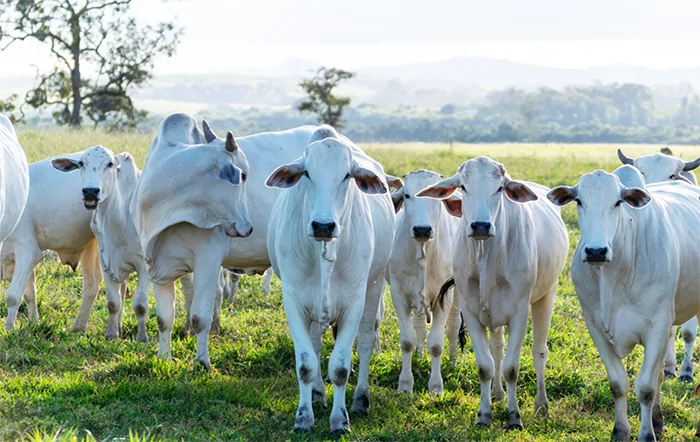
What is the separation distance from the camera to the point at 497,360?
7.55m

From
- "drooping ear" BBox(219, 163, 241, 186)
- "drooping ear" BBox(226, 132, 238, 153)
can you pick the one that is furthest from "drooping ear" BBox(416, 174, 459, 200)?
"drooping ear" BBox(226, 132, 238, 153)

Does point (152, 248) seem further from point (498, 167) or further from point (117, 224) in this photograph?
point (498, 167)

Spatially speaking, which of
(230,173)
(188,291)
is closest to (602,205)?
(230,173)

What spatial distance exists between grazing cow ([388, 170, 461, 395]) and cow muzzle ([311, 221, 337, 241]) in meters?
1.61

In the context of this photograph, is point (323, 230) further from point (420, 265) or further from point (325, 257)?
point (420, 265)

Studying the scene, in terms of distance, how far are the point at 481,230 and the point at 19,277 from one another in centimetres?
493

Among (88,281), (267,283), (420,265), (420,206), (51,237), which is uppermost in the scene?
(420,206)

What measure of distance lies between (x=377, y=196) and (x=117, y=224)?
9.98 ft

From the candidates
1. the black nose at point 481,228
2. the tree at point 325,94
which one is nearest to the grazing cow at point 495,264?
the black nose at point 481,228

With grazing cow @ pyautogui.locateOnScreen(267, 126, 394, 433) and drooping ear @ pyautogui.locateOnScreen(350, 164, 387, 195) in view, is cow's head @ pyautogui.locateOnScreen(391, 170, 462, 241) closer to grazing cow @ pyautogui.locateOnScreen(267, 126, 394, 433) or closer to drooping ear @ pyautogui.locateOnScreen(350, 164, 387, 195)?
grazing cow @ pyautogui.locateOnScreen(267, 126, 394, 433)

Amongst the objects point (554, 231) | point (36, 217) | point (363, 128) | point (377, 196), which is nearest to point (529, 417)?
point (554, 231)

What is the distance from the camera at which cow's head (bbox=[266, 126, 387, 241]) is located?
5.98m

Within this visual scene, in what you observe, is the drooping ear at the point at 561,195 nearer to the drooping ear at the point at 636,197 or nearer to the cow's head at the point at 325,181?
the drooping ear at the point at 636,197

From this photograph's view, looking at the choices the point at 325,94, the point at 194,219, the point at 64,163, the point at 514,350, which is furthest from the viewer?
the point at 325,94
